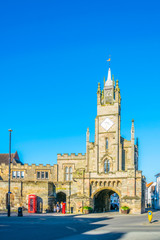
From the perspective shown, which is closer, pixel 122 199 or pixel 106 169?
pixel 122 199

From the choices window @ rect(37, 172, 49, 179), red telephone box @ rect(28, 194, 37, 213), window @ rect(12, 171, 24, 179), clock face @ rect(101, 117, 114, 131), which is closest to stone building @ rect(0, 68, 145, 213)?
clock face @ rect(101, 117, 114, 131)

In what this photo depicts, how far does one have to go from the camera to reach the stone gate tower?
4791cm

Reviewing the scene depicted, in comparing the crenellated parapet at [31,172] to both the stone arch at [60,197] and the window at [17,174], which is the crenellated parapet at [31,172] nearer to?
the window at [17,174]

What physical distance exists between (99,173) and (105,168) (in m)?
3.33

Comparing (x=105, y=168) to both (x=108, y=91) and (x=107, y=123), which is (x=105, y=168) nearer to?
(x=107, y=123)

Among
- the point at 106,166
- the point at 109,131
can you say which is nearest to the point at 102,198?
the point at 106,166

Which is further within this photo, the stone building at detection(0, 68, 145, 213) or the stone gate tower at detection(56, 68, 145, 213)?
the stone building at detection(0, 68, 145, 213)

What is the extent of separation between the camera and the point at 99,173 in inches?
1961

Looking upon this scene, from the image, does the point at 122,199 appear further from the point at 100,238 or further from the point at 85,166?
the point at 100,238

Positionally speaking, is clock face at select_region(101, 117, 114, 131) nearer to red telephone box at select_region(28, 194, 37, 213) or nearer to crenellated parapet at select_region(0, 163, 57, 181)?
crenellated parapet at select_region(0, 163, 57, 181)

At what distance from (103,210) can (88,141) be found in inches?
443

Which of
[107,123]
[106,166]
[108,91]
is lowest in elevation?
[106,166]

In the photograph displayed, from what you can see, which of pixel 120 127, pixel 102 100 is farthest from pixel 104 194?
pixel 102 100

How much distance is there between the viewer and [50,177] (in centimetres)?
5812
